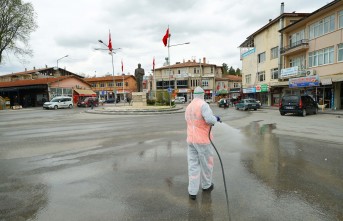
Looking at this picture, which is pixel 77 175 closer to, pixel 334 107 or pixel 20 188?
pixel 20 188

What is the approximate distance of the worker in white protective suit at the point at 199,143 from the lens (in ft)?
13.1

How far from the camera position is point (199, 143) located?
4055mm

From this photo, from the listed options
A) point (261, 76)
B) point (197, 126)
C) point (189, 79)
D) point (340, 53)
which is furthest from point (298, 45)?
point (189, 79)

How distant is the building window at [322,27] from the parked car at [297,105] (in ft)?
32.2

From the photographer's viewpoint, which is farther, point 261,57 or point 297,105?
point 261,57

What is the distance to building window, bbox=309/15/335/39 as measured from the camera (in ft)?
79.3

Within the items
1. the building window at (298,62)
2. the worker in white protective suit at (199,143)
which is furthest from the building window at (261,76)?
the worker in white protective suit at (199,143)

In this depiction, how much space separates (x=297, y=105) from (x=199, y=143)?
17.6 meters

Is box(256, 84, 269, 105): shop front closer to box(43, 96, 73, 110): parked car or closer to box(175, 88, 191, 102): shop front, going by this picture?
box(175, 88, 191, 102): shop front

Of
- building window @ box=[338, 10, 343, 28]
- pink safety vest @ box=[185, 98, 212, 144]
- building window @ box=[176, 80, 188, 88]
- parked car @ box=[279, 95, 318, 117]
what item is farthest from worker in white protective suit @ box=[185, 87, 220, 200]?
building window @ box=[176, 80, 188, 88]

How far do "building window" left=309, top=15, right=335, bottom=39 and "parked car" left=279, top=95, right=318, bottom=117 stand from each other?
386 inches

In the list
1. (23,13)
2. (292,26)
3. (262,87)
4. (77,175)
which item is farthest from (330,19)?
(23,13)

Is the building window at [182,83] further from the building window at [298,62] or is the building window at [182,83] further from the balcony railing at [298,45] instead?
the balcony railing at [298,45]

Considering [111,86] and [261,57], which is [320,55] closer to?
[261,57]
